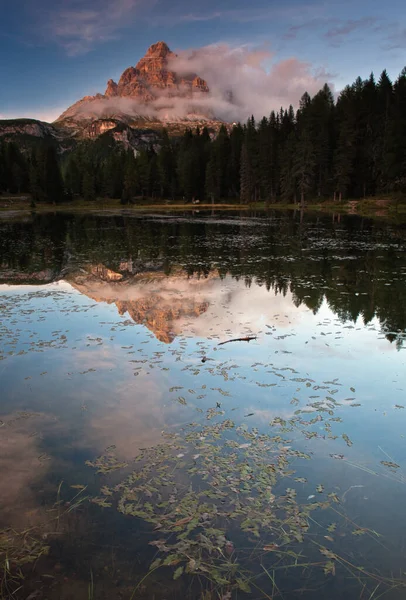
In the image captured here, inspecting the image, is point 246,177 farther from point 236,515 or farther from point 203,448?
point 236,515

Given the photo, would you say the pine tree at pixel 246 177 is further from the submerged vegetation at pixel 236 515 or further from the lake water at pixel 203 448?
the submerged vegetation at pixel 236 515

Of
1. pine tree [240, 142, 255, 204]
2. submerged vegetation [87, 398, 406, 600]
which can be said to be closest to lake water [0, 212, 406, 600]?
submerged vegetation [87, 398, 406, 600]

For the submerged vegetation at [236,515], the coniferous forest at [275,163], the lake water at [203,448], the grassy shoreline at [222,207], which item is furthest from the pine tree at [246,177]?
the submerged vegetation at [236,515]

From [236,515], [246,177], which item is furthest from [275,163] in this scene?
[236,515]

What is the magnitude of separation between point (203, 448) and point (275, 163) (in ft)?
308

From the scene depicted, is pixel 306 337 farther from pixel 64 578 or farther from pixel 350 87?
pixel 350 87

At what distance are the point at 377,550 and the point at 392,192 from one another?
74.9m

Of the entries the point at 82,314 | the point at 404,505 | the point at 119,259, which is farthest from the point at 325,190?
the point at 404,505

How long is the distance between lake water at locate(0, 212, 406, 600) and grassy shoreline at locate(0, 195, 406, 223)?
4629 cm

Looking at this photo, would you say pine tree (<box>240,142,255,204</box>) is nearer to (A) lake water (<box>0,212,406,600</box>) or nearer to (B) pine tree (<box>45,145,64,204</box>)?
(B) pine tree (<box>45,145,64,204</box>)

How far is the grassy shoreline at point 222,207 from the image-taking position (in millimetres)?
67250

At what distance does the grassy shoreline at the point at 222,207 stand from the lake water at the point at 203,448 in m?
46.3

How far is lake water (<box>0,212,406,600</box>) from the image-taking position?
4.66m

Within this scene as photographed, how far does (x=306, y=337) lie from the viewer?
41.4 ft
